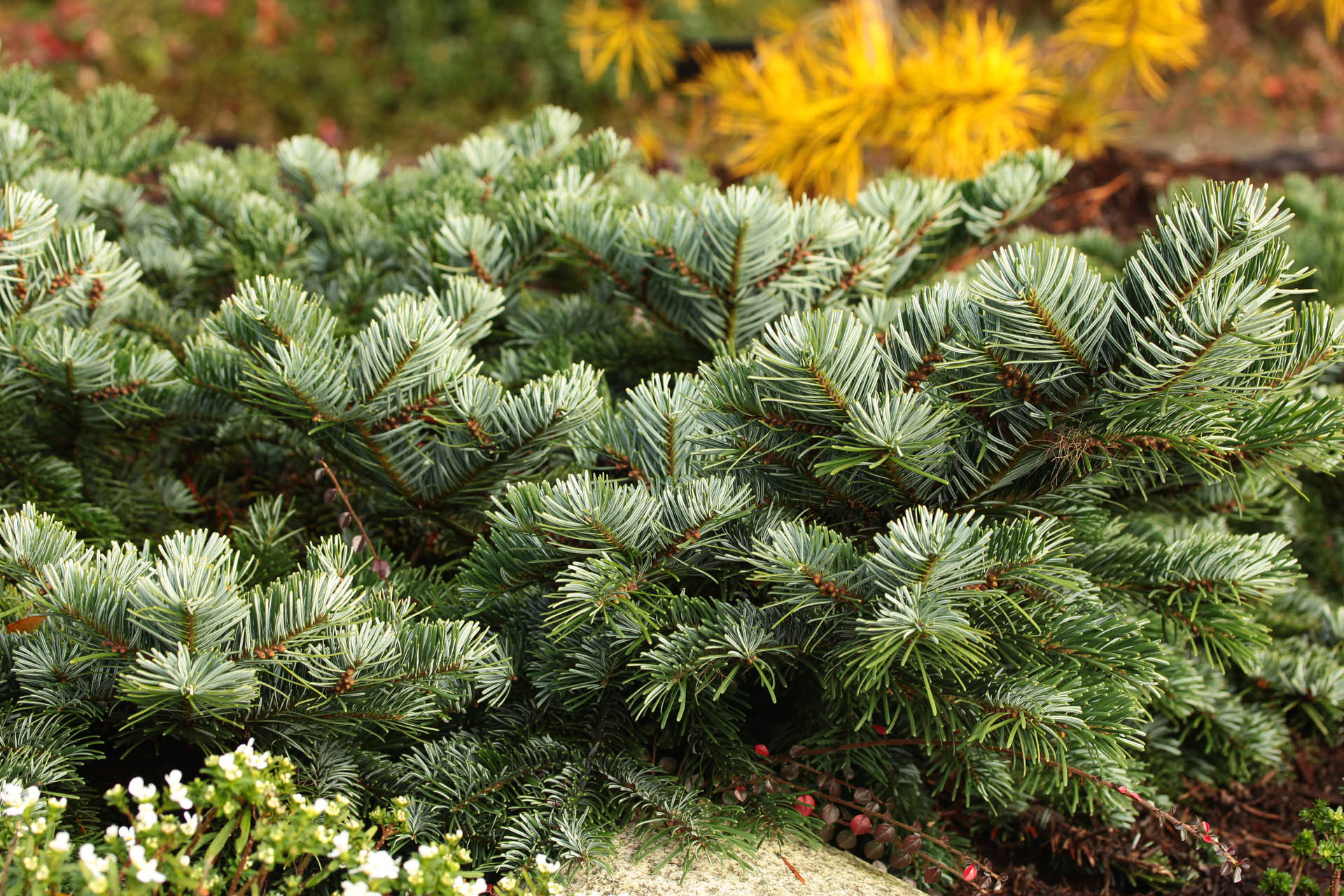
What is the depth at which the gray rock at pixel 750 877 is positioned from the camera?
46.6 inches

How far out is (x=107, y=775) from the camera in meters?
1.28

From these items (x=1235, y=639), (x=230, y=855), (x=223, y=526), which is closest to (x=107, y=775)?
(x=230, y=855)

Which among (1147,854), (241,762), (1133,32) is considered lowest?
(241,762)

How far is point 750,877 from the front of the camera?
1220mm

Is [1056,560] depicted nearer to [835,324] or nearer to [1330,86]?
[835,324]

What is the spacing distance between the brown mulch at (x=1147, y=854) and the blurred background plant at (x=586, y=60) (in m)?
2.91

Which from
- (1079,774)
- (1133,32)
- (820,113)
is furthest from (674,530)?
(1133,32)

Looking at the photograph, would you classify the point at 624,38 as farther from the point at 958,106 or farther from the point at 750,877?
the point at 750,877

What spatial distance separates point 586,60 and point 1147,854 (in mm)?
6080

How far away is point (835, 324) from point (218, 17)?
733 cm

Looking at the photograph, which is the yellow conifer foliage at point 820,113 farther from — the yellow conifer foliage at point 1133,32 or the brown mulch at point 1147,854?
the brown mulch at point 1147,854

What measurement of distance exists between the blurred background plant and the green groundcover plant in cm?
275

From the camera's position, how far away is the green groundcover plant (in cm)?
103

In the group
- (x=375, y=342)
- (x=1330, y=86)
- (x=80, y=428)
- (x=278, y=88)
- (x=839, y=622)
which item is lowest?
(x=80, y=428)
